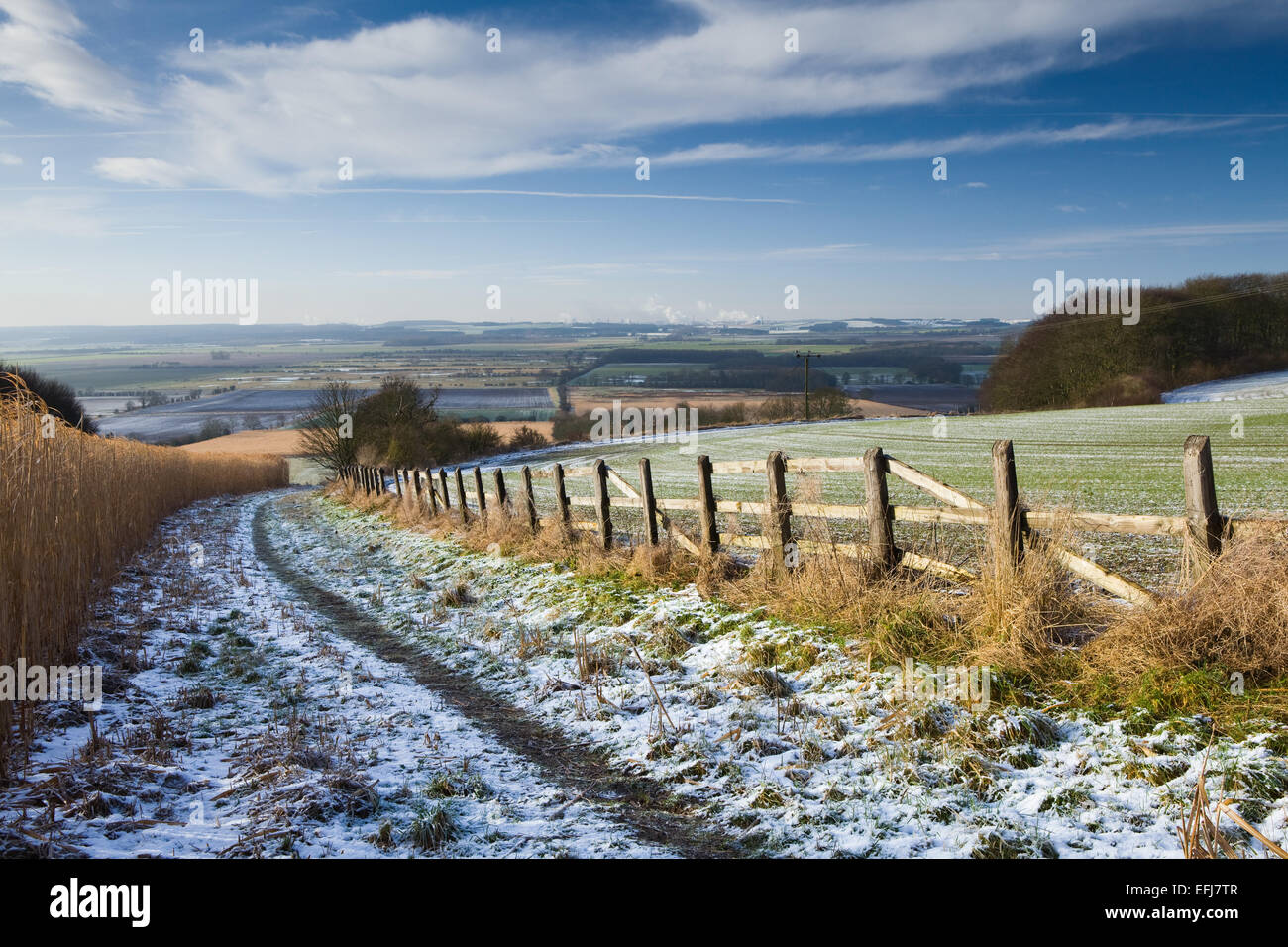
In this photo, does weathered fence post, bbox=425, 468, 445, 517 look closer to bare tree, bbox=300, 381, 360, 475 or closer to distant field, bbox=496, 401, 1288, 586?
distant field, bbox=496, 401, 1288, 586

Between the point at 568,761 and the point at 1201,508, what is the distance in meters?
5.33

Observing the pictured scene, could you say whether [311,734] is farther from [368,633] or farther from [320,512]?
[320,512]

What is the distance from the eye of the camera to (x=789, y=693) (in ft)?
20.6

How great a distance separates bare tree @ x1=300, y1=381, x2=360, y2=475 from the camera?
43688mm

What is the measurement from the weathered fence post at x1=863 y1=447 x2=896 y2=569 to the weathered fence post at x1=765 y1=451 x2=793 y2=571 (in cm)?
118

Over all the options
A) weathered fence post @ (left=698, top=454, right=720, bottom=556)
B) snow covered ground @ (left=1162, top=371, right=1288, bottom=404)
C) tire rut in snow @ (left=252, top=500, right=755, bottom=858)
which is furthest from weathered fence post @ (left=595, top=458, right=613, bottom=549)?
snow covered ground @ (left=1162, top=371, right=1288, bottom=404)

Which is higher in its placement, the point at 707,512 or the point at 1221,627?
the point at 707,512

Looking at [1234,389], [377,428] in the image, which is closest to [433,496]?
[377,428]

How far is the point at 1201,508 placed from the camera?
5.83 m

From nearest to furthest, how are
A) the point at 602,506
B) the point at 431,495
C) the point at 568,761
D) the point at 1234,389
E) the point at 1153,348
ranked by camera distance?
1. the point at 568,761
2. the point at 602,506
3. the point at 431,495
4. the point at 1234,389
5. the point at 1153,348

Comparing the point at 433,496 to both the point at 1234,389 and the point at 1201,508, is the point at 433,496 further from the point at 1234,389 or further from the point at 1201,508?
the point at 1234,389

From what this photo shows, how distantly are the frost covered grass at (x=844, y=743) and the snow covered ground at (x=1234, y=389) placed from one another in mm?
59797

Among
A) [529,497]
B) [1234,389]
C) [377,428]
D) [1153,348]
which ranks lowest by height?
[529,497]
